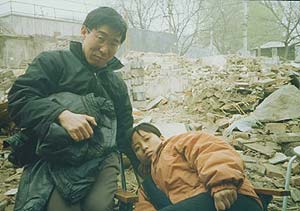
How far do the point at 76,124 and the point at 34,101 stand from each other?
0.62 ft

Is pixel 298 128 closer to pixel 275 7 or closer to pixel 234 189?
pixel 275 7

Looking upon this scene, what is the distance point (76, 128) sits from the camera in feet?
3.82

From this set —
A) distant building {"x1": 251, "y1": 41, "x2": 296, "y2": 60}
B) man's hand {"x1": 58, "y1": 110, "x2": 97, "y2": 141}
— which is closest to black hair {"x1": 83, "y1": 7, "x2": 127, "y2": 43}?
man's hand {"x1": 58, "y1": 110, "x2": 97, "y2": 141}

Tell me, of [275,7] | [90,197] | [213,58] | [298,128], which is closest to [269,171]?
[298,128]

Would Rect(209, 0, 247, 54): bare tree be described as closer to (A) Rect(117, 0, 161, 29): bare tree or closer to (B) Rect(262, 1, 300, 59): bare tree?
(B) Rect(262, 1, 300, 59): bare tree

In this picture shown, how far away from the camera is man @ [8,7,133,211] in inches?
46.4

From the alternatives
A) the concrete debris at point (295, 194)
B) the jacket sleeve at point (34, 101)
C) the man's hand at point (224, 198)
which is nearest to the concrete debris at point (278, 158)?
the concrete debris at point (295, 194)

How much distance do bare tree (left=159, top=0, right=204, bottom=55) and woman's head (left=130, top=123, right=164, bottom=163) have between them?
1.76 metres

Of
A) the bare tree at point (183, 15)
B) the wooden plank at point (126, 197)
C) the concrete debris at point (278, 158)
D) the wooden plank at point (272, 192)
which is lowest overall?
the concrete debris at point (278, 158)

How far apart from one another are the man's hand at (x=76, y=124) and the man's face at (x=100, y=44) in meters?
0.33

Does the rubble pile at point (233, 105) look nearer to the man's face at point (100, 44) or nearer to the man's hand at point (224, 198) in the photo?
the man's hand at point (224, 198)

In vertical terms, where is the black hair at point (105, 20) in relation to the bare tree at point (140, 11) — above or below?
below

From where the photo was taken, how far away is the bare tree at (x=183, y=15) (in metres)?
3.04

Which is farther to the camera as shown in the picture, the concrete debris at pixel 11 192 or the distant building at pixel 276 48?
the distant building at pixel 276 48
